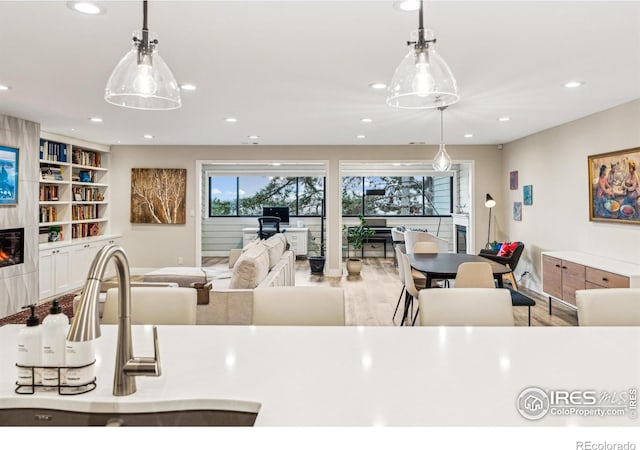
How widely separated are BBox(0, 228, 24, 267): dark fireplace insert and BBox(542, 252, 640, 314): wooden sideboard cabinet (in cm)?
643

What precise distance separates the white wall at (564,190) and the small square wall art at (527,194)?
0.28 feet

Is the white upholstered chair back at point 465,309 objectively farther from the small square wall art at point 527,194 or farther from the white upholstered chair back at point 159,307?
the small square wall art at point 527,194

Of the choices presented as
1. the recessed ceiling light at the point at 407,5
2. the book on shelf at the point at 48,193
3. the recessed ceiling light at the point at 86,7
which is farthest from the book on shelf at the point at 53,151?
the recessed ceiling light at the point at 407,5

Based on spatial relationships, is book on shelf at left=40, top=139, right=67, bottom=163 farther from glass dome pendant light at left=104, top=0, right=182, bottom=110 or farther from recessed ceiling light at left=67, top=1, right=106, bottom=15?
glass dome pendant light at left=104, top=0, right=182, bottom=110

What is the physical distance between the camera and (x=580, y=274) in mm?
4273

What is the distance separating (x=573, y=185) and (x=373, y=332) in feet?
15.6

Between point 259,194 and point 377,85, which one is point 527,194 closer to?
point 377,85

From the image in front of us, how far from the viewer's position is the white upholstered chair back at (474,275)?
11.6ft

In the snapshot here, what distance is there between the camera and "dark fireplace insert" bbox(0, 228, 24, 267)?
15.9ft

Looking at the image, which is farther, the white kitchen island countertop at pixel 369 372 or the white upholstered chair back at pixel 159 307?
the white upholstered chair back at pixel 159 307

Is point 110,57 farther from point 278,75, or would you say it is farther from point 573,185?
point 573,185

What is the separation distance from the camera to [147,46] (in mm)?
1406
